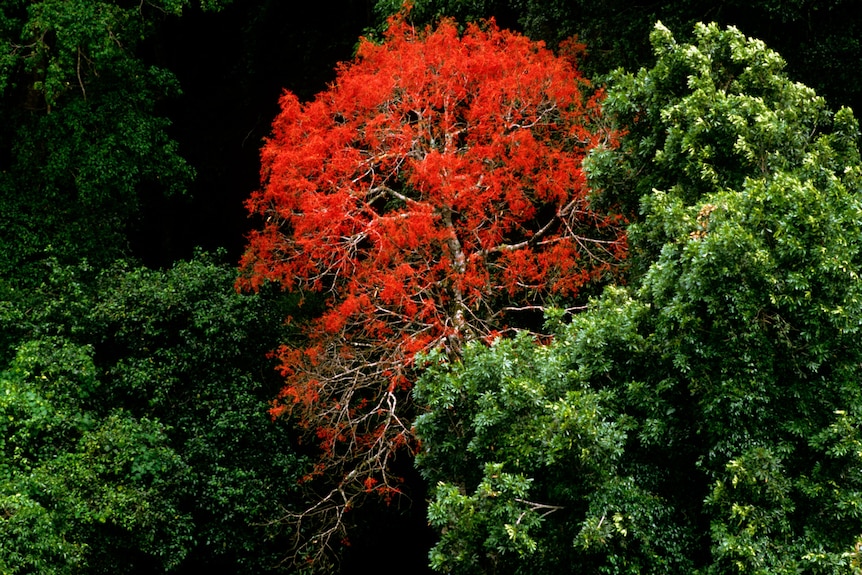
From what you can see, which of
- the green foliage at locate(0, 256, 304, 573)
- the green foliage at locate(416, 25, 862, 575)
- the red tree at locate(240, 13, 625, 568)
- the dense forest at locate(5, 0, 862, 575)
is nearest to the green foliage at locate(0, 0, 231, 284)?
the dense forest at locate(5, 0, 862, 575)

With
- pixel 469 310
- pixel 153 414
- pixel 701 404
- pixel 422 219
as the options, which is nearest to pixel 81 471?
pixel 153 414

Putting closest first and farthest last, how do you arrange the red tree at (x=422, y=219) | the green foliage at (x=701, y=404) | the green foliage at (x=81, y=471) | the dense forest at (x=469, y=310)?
1. the green foliage at (x=701, y=404)
2. the dense forest at (x=469, y=310)
3. the green foliage at (x=81, y=471)
4. the red tree at (x=422, y=219)

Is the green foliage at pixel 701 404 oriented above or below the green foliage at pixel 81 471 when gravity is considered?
above

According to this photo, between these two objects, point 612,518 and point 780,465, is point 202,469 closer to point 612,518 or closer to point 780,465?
point 612,518

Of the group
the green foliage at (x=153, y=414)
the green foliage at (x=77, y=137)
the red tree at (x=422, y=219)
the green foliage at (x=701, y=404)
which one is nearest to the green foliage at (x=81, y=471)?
the green foliage at (x=153, y=414)

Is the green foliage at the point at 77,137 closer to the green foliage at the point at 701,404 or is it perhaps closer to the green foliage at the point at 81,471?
the green foliage at the point at 81,471

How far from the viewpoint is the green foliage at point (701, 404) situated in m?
9.08

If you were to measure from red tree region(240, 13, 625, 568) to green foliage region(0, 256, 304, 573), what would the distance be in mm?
634

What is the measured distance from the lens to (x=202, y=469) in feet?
49.0

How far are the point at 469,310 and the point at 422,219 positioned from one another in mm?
1469

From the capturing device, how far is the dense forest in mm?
9305

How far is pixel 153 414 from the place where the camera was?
15328mm

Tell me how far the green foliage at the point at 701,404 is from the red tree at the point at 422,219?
3.79 meters

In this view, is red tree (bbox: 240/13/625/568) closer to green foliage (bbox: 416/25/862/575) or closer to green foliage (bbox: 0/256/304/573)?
green foliage (bbox: 0/256/304/573)
